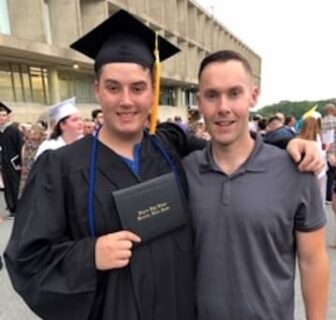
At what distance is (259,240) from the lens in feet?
4.77

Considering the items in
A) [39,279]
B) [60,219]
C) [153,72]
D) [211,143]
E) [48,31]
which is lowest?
[39,279]

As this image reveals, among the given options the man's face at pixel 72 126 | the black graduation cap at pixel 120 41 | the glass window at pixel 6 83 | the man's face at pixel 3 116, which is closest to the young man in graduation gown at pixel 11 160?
the man's face at pixel 3 116

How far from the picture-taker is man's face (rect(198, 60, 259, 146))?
58.2 inches

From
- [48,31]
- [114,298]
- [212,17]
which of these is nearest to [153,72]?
[114,298]

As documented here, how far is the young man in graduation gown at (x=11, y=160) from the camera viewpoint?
7.08m

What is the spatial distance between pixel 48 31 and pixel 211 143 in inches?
733

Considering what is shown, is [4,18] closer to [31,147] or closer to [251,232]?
[31,147]

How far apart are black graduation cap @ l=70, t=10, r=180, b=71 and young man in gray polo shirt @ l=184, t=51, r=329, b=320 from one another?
0.85 feet

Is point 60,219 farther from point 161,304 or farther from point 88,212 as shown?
point 161,304

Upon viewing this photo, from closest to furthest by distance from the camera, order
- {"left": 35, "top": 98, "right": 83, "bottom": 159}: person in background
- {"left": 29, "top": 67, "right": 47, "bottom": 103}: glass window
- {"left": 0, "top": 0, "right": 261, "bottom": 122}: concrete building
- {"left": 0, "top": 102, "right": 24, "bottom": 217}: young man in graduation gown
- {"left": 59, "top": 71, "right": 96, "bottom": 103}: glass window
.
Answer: {"left": 35, "top": 98, "right": 83, "bottom": 159}: person in background → {"left": 0, "top": 102, "right": 24, "bottom": 217}: young man in graduation gown → {"left": 0, "top": 0, "right": 261, "bottom": 122}: concrete building → {"left": 29, "top": 67, "right": 47, "bottom": 103}: glass window → {"left": 59, "top": 71, "right": 96, "bottom": 103}: glass window

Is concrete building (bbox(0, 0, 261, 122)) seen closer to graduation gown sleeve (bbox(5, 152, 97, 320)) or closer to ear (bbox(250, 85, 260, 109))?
ear (bbox(250, 85, 260, 109))

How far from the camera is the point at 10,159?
721cm

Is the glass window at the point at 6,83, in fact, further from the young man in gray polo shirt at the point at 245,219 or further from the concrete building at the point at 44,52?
the young man in gray polo shirt at the point at 245,219

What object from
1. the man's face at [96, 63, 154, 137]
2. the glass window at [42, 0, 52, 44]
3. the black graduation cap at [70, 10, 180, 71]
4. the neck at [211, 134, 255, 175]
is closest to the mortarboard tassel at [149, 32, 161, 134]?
the black graduation cap at [70, 10, 180, 71]
